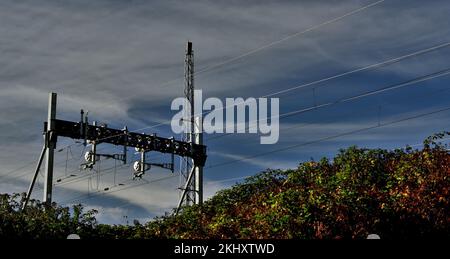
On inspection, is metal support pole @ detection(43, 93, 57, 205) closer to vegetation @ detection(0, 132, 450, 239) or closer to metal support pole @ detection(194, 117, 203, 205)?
vegetation @ detection(0, 132, 450, 239)

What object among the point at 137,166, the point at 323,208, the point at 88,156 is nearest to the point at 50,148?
the point at 88,156

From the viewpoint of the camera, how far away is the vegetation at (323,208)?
58.0 ft

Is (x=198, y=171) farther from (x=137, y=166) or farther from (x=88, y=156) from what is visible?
(x=88, y=156)

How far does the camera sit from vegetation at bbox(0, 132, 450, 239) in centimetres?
1769

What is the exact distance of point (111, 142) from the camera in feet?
136

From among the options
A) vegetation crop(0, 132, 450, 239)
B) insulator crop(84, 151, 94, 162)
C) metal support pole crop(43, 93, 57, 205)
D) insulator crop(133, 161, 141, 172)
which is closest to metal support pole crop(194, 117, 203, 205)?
insulator crop(133, 161, 141, 172)

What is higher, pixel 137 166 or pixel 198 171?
pixel 137 166

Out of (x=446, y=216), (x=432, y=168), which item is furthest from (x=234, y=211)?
(x=446, y=216)

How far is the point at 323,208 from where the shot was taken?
17984mm

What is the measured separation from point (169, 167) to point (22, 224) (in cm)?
2039

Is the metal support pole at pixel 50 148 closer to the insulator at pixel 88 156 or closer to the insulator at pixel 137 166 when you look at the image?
the insulator at pixel 88 156

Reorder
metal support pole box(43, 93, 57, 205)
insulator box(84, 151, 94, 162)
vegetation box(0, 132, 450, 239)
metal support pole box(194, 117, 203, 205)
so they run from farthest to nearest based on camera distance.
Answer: metal support pole box(194, 117, 203, 205) → insulator box(84, 151, 94, 162) → metal support pole box(43, 93, 57, 205) → vegetation box(0, 132, 450, 239)
